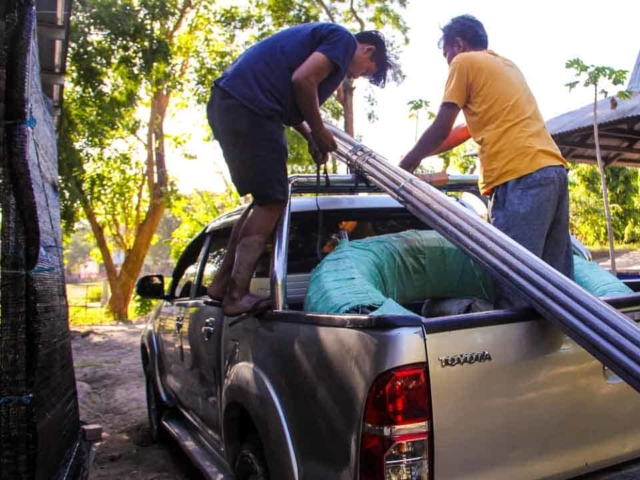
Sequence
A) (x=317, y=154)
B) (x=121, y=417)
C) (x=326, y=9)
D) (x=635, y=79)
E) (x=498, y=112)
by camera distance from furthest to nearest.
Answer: (x=326, y=9) → (x=635, y=79) → (x=121, y=417) → (x=317, y=154) → (x=498, y=112)

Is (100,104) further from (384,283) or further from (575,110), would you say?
(384,283)

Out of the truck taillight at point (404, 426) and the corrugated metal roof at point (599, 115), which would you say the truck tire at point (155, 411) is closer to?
the truck taillight at point (404, 426)

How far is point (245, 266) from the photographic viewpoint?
2.76m

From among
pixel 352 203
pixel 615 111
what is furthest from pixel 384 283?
pixel 615 111

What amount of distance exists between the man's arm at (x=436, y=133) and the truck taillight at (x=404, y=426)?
1539 millimetres

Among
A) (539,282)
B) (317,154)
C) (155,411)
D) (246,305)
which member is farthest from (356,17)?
(539,282)

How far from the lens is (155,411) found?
16.2 feet

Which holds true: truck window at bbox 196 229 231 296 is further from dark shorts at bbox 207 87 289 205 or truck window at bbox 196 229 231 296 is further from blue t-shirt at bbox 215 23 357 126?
blue t-shirt at bbox 215 23 357 126

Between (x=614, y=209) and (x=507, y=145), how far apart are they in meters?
16.9

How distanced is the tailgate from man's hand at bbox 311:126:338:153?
1.42m

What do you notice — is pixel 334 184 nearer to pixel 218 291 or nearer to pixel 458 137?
pixel 458 137

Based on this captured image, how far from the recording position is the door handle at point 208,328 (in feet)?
10.3

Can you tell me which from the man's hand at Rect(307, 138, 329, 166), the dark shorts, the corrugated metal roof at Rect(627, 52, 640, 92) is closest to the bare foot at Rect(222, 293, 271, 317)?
the dark shorts

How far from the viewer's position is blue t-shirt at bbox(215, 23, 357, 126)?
283 centimetres
